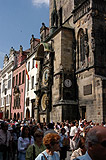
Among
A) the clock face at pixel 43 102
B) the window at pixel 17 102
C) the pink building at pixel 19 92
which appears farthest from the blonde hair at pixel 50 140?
the window at pixel 17 102

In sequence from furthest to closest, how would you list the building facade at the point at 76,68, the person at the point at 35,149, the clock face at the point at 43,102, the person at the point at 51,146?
the clock face at the point at 43,102
the building facade at the point at 76,68
the person at the point at 35,149
the person at the point at 51,146

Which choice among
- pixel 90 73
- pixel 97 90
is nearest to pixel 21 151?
pixel 97 90

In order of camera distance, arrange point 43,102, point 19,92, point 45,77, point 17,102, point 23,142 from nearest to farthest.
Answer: point 23,142 → point 43,102 → point 45,77 → point 19,92 → point 17,102

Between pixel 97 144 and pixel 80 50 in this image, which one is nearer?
pixel 97 144

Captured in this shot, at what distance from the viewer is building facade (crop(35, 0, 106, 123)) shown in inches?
640

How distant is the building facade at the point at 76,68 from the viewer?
53.3ft

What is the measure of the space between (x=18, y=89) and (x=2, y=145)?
29325 millimetres

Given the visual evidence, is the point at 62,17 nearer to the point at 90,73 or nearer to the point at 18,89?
the point at 90,73

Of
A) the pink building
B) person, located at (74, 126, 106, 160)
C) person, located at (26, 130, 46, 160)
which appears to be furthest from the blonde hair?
the pink building

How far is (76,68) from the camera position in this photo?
18812mm

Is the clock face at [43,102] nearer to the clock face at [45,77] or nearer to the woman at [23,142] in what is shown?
the clock face at [45,77]

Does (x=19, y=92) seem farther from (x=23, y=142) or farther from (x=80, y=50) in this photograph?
(x=23, y=142)

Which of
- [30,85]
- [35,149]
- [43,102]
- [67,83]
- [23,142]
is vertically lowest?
[23,142]

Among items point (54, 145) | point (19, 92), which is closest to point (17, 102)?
point (19, 92)
